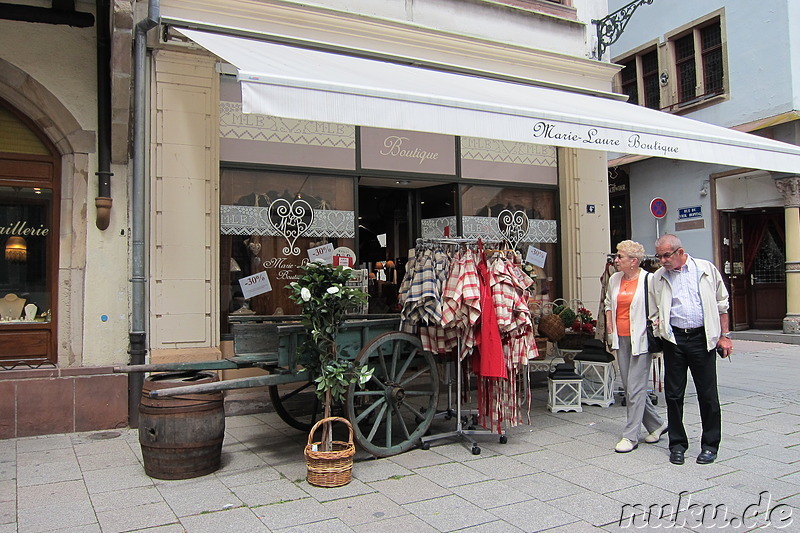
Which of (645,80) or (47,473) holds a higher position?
(645,80)

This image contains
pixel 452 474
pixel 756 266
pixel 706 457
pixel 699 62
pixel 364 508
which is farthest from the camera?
pixel 699 62

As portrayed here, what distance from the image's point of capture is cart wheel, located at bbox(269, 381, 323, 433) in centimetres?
564

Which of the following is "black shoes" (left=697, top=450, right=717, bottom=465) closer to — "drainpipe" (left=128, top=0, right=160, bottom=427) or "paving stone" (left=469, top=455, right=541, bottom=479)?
"paving stone" (left=469, top=455, right=541, bottom=479)

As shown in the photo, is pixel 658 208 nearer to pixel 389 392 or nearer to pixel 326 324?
pixel 389 392

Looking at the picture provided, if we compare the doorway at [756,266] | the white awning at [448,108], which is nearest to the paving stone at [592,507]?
the white awning at [448,108]

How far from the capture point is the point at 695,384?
481cm

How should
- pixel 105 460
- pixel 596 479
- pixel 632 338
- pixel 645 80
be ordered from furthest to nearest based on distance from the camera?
pixel 645 80
pixel 632 338
pixel 105 460
pixel 596 479

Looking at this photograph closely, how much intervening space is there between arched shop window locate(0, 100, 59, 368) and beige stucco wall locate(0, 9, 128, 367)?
0.38 feet

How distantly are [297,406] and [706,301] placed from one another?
142 inches

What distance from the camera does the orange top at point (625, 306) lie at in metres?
5.18

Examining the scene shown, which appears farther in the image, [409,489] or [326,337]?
[326,337]

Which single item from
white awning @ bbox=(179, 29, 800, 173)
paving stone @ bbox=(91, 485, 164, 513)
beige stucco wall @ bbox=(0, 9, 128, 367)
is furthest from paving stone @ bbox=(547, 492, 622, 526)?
beige stucco wall @ bbox=(0, 9, 128, 367)

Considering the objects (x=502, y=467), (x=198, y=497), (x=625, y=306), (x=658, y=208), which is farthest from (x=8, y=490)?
(x=658, y=208)

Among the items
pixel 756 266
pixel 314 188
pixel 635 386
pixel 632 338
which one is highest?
pixel 314 188
